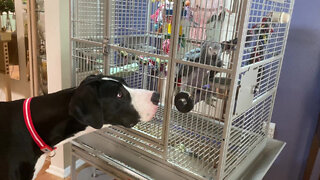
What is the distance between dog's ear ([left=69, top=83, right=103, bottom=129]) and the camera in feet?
3.27

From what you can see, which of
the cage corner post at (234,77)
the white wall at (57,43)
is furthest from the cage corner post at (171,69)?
the white wall at (57,43)

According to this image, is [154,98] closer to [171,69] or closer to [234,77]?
[171,69]

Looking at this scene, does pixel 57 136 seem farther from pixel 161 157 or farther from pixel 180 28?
pixel 180 28

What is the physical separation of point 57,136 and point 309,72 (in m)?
1.34

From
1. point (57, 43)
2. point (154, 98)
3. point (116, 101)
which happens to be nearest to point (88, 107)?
point (116, 101)

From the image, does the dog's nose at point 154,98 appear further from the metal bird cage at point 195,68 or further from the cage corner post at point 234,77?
the cage corner post at point 234,77

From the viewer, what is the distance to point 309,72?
1550 millimetres

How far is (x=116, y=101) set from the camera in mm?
1056

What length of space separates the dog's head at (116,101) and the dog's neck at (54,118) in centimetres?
7

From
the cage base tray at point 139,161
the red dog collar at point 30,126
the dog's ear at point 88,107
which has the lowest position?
the cage base tray at point 139,161

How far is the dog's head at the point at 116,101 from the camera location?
102cm

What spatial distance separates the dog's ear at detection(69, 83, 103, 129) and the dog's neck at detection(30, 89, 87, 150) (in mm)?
93

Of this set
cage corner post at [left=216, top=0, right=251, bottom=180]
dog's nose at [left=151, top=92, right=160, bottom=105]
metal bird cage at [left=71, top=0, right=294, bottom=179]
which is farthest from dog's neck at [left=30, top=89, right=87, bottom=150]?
cage corner post at [left=216, top=0, right=251, bottom=180]

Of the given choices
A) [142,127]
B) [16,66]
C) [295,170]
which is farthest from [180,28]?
[16,66]
